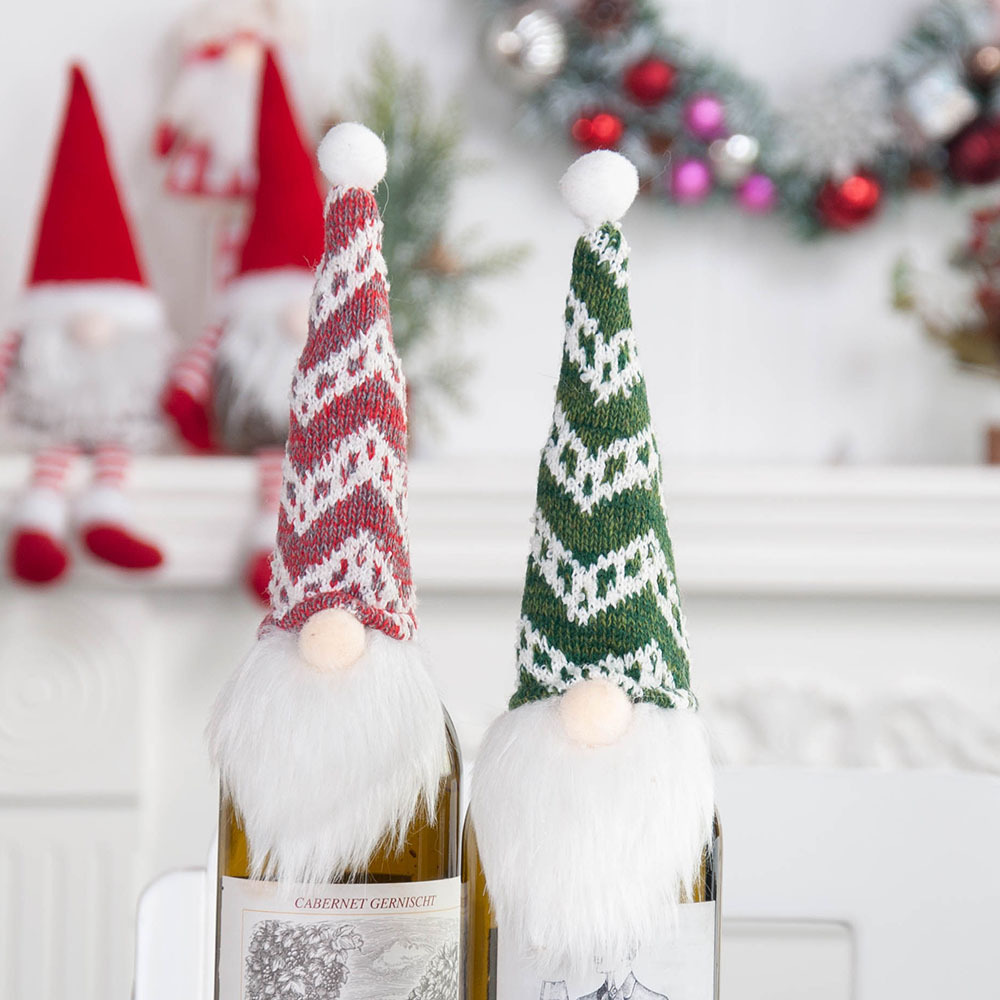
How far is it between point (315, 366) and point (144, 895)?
36 centimetres

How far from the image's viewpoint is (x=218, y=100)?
3.95 feet

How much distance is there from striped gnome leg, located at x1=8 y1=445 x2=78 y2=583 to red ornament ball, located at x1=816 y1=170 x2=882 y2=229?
0.76 meters

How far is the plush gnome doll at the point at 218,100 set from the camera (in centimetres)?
120

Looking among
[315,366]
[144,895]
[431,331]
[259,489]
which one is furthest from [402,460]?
[431,331]

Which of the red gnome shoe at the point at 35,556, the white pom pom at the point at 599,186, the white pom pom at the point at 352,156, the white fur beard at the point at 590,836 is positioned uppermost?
the white pom pom at the point at 352,156

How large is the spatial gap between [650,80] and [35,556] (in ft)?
2.33

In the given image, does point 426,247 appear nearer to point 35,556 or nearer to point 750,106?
point 750,106

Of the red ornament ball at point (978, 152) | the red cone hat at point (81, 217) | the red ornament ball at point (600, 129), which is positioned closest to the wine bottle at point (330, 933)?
the red cone hat at point (81, 217)

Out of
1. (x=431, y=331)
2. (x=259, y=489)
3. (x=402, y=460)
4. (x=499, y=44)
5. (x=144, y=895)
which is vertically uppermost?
(x=499, y=44)

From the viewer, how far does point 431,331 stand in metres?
1.25

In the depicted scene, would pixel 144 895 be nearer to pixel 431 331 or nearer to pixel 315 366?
pixel 315 366

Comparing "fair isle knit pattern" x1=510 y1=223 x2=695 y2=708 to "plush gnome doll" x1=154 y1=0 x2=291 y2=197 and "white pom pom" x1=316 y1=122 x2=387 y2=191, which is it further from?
"plush gnome doll" x1=154 y1=0 x2=291 y2=197

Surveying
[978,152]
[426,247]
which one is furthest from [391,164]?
[978,152]

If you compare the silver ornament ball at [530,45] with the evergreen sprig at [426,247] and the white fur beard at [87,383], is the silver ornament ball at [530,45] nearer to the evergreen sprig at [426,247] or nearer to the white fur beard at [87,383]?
the evergreen sprig at [426,247]
